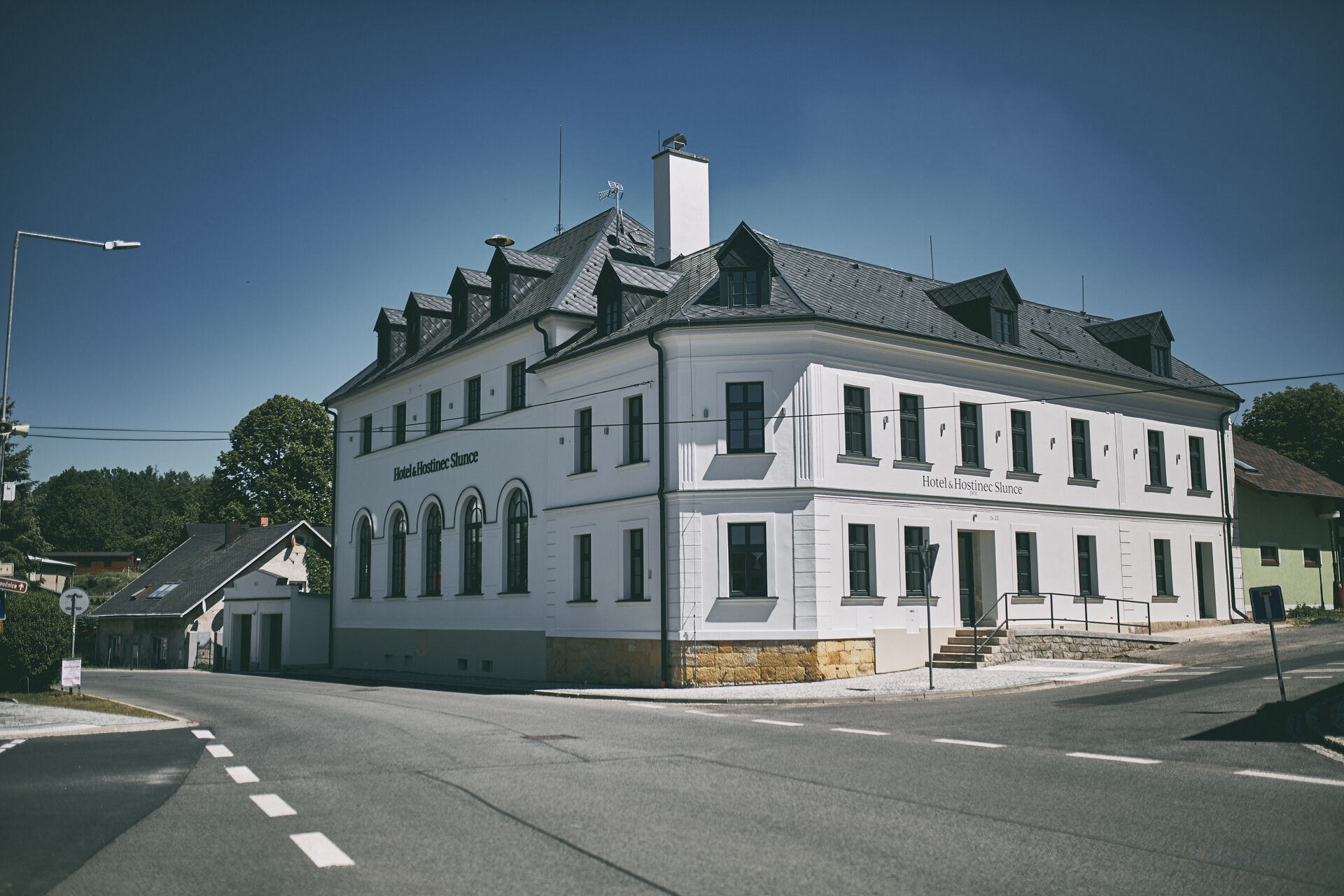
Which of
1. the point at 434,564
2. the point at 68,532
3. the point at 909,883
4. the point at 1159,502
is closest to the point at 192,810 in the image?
the point at 909,883

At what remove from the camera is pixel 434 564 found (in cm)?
3403

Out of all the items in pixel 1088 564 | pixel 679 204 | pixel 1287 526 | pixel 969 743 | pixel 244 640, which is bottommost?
pixel 244 640

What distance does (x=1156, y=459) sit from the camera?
32.3 m

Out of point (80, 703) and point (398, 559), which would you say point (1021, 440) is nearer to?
point (398, 559)

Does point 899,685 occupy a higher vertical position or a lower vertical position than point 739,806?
lower

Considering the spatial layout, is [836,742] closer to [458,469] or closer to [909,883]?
[909,883]

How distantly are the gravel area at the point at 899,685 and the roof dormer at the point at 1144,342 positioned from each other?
1256 cm

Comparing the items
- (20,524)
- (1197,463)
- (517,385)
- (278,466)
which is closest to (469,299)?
(517,385)

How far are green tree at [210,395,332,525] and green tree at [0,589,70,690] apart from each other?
120 feet

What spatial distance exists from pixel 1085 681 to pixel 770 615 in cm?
641

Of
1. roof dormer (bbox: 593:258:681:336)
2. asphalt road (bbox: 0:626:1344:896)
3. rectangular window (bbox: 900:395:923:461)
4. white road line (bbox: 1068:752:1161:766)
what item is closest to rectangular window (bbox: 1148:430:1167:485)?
rectangular window (bbox: 900:395:923:461)

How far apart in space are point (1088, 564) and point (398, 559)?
21478 millimetres

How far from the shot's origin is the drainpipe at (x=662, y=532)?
23842mm

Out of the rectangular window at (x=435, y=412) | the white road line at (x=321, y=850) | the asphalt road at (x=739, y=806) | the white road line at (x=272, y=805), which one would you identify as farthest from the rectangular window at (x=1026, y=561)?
the white road line at (x=321, y=850)
